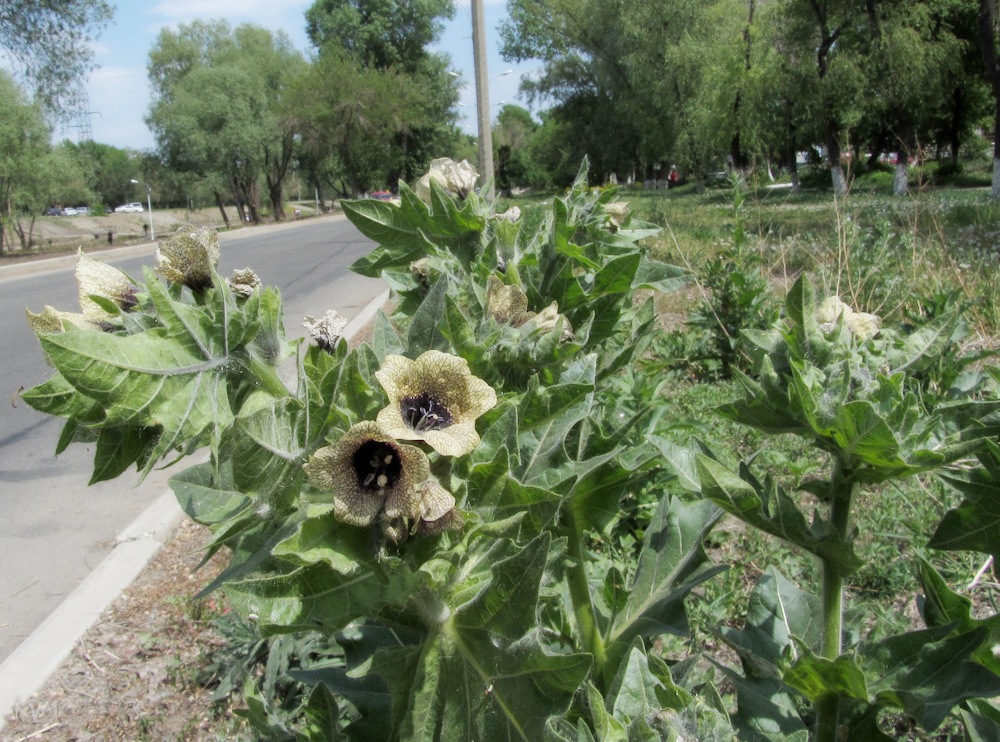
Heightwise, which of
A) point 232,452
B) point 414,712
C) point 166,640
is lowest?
point 166,640

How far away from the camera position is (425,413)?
33.5 inches

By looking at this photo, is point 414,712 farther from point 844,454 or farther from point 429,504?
point 844,454

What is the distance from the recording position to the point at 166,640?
3361mm

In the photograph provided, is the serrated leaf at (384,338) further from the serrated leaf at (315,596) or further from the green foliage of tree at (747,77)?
the green foliage of tree at (747,77)

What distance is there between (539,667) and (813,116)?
101 feet

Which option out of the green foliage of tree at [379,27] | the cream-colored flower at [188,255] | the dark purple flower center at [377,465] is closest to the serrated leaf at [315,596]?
the dark purple flower center at [377,465]

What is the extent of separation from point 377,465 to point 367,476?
0.02m

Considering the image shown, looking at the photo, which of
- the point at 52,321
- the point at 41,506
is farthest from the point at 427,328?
the point at 41,506

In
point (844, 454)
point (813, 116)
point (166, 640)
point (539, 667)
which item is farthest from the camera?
point (813, 116)

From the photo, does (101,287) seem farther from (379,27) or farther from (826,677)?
(379,27)

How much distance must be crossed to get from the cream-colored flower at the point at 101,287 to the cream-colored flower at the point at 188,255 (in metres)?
0.08

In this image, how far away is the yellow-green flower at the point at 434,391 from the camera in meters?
0.85

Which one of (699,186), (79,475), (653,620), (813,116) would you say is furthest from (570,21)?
(653,620)

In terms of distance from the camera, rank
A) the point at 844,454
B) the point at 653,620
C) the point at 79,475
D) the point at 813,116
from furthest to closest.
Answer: the point at 813,116
the point at 79,475
the point at 653,620
the point at 844,454
